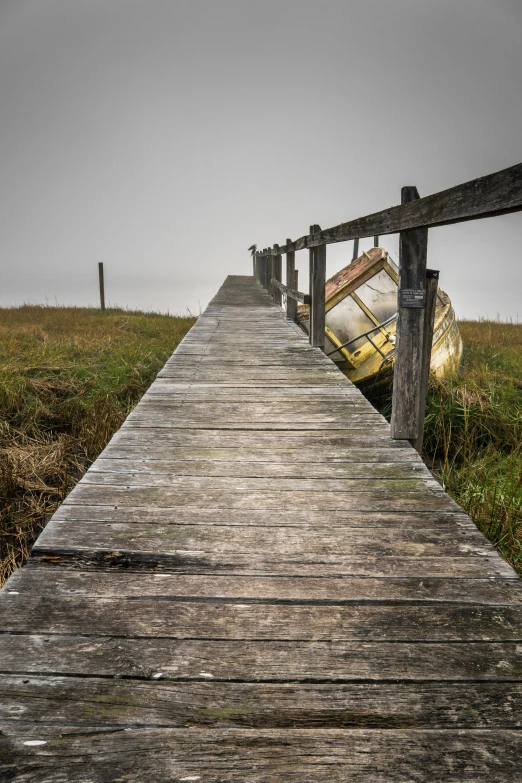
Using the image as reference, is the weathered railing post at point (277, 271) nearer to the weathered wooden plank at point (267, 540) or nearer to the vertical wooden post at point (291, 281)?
the vertical wooden post at point (291, 281)

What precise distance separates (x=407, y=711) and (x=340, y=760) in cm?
19

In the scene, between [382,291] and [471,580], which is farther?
[382,291]

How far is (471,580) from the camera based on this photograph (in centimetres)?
162

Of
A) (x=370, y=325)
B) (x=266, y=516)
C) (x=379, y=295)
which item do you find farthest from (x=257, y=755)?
(x=379, y=295)

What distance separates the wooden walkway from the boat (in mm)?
5661

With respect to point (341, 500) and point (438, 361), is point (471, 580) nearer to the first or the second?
point (341, 500)

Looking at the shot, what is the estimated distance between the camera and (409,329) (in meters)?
2.92

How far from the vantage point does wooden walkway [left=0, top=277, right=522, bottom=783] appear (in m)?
1.07

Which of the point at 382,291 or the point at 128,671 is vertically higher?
the point at 382,291

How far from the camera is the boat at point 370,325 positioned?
8055mm

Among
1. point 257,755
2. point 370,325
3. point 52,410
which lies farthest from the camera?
point 370,325

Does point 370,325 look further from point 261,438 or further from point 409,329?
point 261,438

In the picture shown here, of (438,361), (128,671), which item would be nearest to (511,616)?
(128,671)

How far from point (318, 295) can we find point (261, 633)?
4.62m
